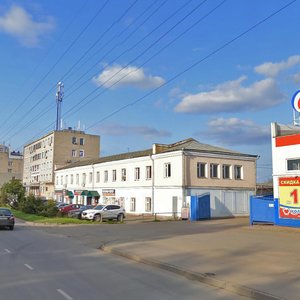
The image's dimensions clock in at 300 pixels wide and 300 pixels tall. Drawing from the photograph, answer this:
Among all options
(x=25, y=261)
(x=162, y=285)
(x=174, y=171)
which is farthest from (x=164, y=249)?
(x=174, y=171)

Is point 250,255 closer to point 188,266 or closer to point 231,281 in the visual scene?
point 188,266

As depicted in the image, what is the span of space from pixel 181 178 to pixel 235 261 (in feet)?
95.7

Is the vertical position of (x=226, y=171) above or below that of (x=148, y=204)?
above

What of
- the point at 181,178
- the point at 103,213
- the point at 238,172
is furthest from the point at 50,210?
the point at 238,172

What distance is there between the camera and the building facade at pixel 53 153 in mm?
92812

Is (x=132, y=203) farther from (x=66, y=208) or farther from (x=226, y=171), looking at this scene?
(x=226, y=171)

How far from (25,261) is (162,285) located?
5.39 meters

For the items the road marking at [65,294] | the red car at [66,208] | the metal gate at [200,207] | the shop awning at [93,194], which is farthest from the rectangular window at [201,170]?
the road marking at [65,294]

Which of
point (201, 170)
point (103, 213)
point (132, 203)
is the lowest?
point (103, 213)

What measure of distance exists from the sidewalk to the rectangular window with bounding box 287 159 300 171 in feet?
31.3

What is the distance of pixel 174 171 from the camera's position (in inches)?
1722

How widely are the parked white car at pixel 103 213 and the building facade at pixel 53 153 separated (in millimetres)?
46113

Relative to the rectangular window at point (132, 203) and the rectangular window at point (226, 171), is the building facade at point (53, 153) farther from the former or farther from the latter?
the rectangular window at point (226, 171)

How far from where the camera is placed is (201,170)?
4453 cm
